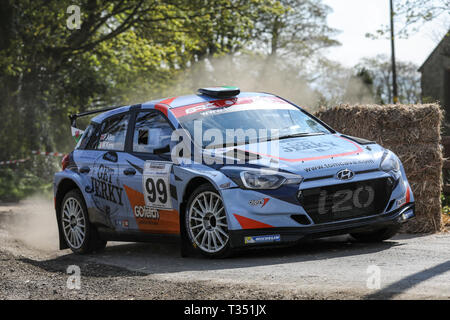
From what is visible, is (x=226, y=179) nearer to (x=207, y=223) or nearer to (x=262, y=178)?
(x=262, y=178)

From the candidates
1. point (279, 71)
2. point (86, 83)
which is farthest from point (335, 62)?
point (86, 83)

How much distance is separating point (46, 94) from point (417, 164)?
20.4m

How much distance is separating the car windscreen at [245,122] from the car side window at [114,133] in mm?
965

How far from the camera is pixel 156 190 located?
25.7 ft

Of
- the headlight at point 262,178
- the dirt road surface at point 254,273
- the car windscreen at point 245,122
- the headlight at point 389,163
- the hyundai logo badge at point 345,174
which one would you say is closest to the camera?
the dirt road surface at point 254,273

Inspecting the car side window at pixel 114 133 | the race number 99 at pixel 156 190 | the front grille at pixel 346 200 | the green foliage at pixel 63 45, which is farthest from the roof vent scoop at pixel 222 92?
the green foliage at pixel 63 45

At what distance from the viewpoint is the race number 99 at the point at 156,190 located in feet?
25.4

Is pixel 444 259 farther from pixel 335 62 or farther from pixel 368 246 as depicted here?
pixel 335 62

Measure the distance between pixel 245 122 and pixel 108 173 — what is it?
1.82 m

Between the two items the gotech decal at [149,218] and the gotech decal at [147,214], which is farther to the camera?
the gotech decal at [147,214]

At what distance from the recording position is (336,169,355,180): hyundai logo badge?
6.92 metres

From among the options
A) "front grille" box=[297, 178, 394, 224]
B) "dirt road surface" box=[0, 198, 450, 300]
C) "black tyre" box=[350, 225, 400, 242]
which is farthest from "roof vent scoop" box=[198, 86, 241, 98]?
"black tyre" box=[350, 225, 400, 242]

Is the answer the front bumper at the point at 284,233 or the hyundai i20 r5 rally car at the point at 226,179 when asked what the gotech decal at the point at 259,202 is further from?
the front bumper at the point at 284,233
